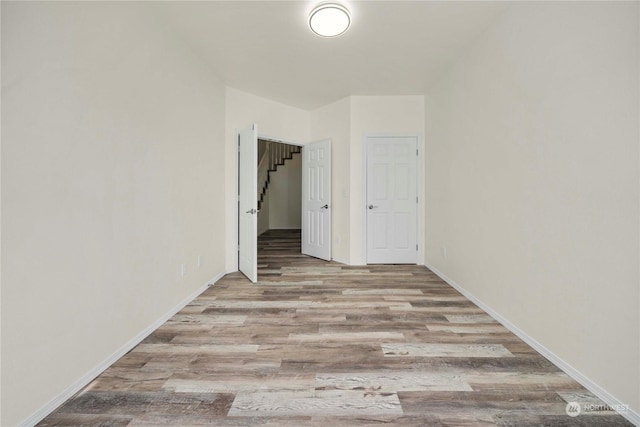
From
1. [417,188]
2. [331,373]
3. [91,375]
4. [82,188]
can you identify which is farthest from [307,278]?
[82,188]

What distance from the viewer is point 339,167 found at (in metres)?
4.41

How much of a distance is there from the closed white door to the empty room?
77cm

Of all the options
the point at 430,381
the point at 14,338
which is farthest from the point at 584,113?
the point at 14,338

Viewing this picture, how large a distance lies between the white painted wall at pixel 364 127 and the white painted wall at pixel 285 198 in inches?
196

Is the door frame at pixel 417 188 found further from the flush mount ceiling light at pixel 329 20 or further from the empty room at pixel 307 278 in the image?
the flush mount ceiling light at pixel 329 20

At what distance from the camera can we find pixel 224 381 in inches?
61.7

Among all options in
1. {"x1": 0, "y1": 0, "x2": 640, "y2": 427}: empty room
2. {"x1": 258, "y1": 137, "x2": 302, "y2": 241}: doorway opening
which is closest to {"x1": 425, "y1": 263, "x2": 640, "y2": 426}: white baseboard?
{"x1": 0, "y1": 0, "x2": 640, "y2": 427}: empty room

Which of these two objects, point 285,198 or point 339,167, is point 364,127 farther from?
point 285,198

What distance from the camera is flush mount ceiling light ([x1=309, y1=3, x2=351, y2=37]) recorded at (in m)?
2.18

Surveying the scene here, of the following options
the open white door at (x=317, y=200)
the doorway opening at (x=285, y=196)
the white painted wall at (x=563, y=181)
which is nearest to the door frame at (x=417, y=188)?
the open white door at (x=317, y=200)

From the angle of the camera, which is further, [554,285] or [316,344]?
[316,344]

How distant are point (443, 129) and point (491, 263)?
1.88 metres

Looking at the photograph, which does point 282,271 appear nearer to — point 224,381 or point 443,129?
point 224,381

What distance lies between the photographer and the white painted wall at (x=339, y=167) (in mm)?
4281
